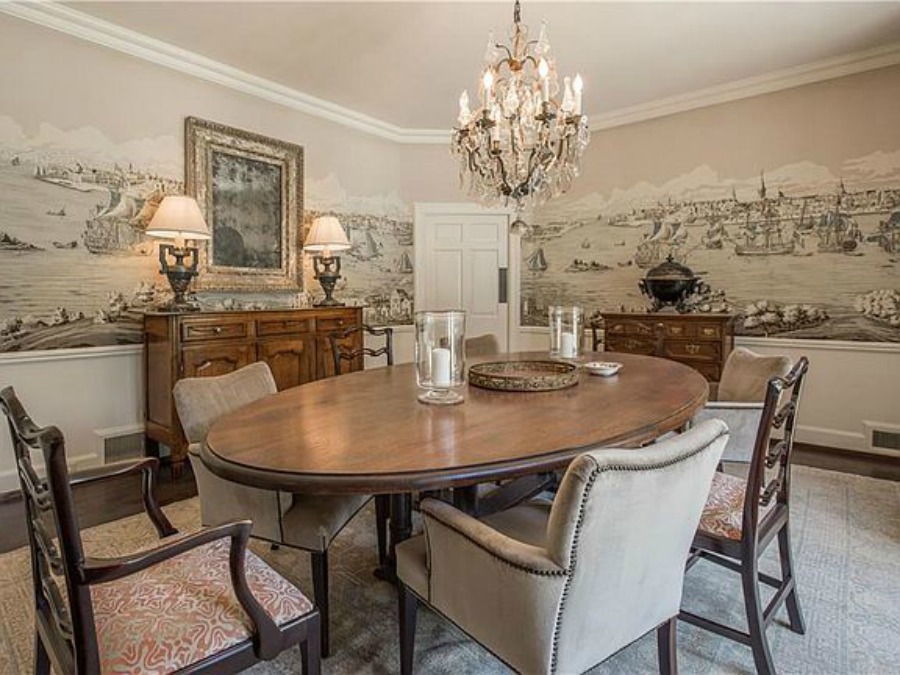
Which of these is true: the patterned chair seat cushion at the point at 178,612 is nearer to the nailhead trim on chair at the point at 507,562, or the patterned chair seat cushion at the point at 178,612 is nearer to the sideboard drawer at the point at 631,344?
the nailhead trim on chair at the point at 507,562

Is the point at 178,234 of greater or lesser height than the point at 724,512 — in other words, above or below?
above

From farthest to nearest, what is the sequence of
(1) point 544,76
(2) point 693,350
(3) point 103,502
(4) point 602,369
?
1. (2) point 693,350
2. (3) point 103,502
3. (1) point 544,76
4. (4) point 602,369

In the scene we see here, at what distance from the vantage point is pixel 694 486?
1224mm

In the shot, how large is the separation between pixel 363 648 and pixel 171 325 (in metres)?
2.28

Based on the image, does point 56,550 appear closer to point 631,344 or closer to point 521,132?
point 521,132

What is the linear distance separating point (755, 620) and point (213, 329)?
10.3 ft

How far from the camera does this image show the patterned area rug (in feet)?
5.57

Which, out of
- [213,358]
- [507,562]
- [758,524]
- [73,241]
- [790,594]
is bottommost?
[790,594]

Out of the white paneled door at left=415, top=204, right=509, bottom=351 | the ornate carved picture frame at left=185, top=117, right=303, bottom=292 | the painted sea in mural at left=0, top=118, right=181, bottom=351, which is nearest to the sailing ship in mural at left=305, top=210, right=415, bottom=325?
the white paneled door at left=415, top=204, right=509, bottom=351

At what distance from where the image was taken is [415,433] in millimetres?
1503

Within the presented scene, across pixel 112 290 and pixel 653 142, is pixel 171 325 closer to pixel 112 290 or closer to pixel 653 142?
pixel 112 290

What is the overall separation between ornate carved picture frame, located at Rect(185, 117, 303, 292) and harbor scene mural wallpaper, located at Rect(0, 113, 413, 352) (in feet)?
0.46

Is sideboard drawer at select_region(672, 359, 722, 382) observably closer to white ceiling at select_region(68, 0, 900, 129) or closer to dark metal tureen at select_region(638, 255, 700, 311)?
dark metal tureen at select_region(638, 255, 700, 311)

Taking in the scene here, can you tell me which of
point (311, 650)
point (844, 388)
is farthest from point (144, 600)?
point (844, 388)
